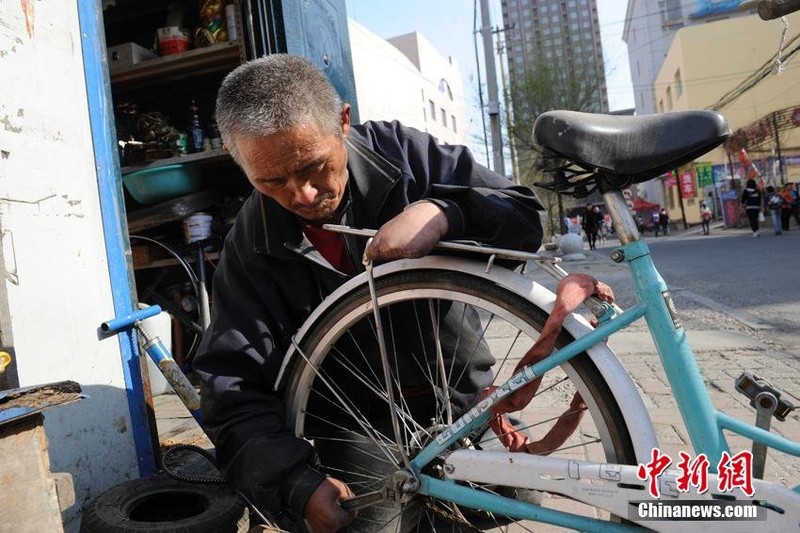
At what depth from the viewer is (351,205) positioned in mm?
1762

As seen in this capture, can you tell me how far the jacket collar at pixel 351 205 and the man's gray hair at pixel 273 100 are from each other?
0.50 ft

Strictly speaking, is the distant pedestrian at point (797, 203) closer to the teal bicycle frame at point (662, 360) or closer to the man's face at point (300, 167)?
the teal bicycle frame at point (662, 360)

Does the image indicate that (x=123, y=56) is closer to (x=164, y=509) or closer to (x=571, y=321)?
(x=164, y=509)

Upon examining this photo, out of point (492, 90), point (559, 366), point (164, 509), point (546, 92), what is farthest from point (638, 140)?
point (546, 92)

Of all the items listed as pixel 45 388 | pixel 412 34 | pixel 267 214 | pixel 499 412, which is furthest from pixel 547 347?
A: pixel 412 34

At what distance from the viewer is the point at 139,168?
13.1 feet

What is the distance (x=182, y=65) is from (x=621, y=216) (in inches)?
144

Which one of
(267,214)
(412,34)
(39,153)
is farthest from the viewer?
(412,34)

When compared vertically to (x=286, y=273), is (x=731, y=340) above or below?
below

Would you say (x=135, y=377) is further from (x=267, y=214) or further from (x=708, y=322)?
(x=708, y=322)

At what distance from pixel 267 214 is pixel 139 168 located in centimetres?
273

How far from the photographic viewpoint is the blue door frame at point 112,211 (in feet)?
7.47

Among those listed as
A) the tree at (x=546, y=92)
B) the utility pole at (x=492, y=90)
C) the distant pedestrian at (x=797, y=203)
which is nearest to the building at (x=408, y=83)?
the utility pole at (x=492, y=90)

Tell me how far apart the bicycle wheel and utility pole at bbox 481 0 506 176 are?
12221 mm
